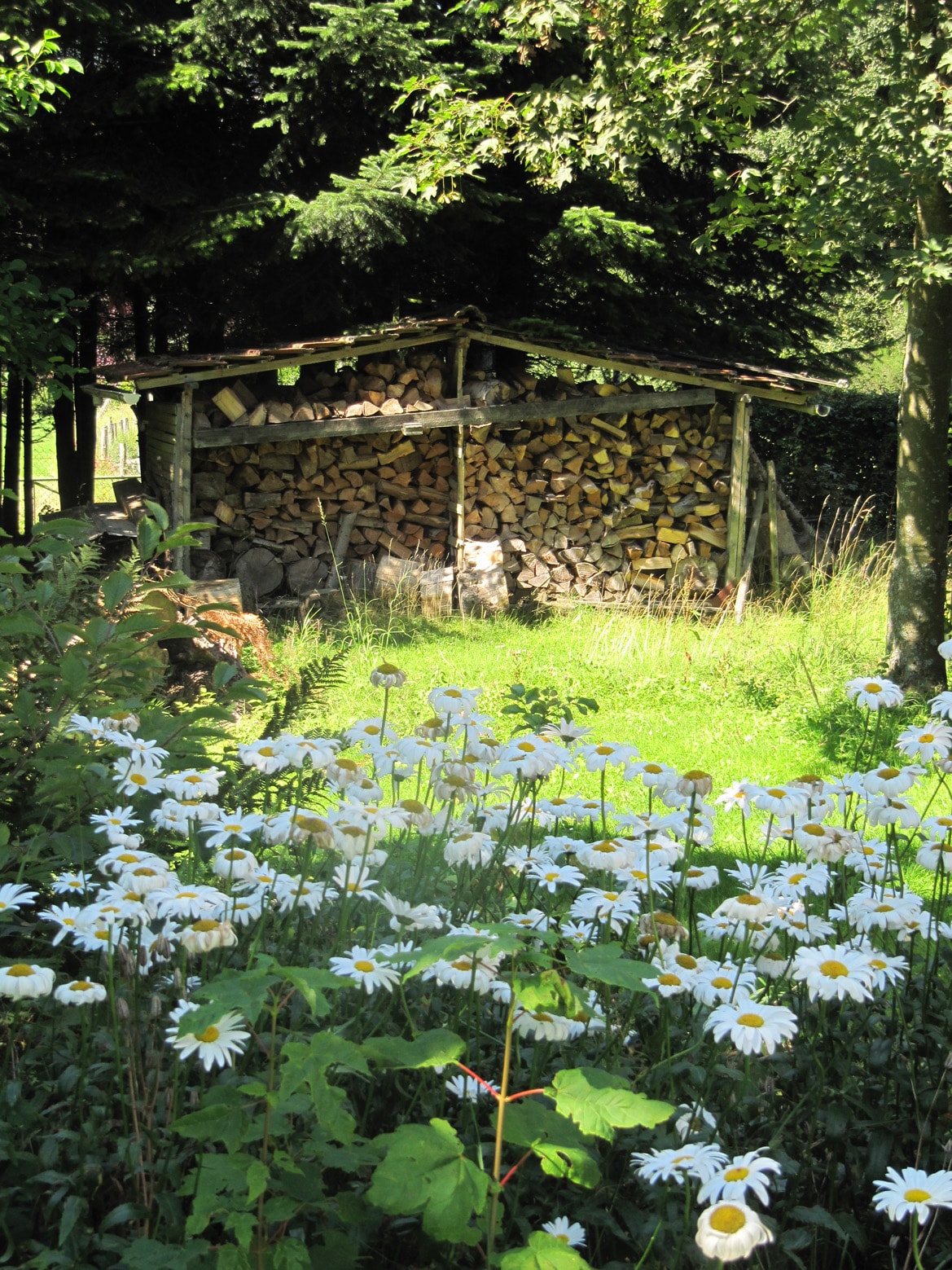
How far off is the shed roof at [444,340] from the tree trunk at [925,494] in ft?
7.65

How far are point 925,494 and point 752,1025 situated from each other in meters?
6.20

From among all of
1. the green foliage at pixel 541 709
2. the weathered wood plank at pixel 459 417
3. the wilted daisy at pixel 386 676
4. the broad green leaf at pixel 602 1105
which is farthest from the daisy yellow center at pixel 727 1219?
the weathered wood plank at pixel 459 417

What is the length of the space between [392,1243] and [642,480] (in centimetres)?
906

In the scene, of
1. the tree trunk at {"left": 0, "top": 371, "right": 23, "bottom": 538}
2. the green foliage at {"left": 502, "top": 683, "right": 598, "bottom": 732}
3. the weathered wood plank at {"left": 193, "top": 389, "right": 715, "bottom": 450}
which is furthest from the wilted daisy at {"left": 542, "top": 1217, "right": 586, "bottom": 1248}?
the tree trunk at {"left": 0, "top": 371, "right": 23, "bottom": 538}

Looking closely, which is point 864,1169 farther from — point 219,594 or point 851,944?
point 219,594

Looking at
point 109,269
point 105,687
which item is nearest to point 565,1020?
point 105,687

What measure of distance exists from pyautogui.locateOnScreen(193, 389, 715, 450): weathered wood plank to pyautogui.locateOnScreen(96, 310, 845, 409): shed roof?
9.0 inches

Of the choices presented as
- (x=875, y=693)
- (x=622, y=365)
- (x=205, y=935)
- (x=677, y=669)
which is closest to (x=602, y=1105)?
(x=205, y=935)

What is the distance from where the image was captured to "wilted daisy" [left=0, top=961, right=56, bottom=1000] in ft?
4.33

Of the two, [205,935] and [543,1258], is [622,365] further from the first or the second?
[543,1258]

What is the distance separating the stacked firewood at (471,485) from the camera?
8906 millimetres

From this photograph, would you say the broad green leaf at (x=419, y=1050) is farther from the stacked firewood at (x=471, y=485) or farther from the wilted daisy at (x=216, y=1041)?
the stacked firewood at (x=471, y=485)

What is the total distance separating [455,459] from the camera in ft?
31.1

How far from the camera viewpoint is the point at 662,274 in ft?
36.4
